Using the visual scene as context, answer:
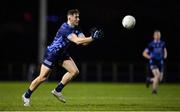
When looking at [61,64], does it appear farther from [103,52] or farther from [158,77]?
[103,52]

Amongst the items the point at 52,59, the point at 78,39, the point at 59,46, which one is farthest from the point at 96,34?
the point at 52,59

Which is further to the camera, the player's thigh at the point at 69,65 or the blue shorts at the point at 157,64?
the blue shorts at the point at 157,64

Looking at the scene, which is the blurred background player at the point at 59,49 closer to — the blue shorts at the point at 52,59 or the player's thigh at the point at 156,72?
the blue shorts at the point at 52,59

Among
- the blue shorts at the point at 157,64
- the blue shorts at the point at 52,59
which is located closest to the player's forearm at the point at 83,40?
the blue shorts at the point at 52,59

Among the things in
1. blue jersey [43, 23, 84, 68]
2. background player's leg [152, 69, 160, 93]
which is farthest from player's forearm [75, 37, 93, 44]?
background player's leg [152, 69, 160, 93]

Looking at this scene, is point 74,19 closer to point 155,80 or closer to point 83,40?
point 83,40

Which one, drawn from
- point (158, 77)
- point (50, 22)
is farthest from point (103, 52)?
point (158, 77)

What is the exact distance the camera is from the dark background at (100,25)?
165 ft

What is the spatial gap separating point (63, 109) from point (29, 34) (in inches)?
1423

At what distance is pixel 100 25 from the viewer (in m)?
52.4

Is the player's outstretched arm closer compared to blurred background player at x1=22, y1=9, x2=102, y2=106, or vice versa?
the player's outstretched arm

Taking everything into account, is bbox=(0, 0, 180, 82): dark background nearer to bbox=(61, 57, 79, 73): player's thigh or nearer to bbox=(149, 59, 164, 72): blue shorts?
bbox=(149, 59, 164, 72): blue shorts

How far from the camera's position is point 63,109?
Answer: 61.0 ft

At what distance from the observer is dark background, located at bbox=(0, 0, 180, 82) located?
1982 inches
